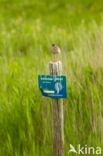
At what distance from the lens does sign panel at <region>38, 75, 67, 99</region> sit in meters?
4.78

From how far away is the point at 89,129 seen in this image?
5.58 metres

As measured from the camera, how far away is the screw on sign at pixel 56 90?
479 centimetres

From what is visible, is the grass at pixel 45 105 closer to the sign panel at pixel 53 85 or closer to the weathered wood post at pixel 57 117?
the weathered wood post at pixel 57 117

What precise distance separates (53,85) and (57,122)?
1.15ft

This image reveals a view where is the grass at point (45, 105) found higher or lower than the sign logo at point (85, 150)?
higher

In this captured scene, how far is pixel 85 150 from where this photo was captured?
212 inches

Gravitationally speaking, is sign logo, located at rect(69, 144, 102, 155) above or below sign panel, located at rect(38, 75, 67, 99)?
below

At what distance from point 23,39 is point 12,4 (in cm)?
452

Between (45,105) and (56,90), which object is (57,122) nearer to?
(56,90)

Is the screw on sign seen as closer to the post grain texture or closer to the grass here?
the post grain texture

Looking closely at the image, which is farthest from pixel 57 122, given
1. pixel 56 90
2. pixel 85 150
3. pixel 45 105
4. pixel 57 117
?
pixel 45 105

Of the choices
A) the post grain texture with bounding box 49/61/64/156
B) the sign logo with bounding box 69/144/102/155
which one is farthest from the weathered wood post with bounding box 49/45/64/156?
the sign logo with bounding box 69/144/102/155

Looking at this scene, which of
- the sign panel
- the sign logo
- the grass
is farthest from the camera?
the grass

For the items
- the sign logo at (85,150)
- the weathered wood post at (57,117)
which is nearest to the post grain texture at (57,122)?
the weathered wood post at (57,117)
